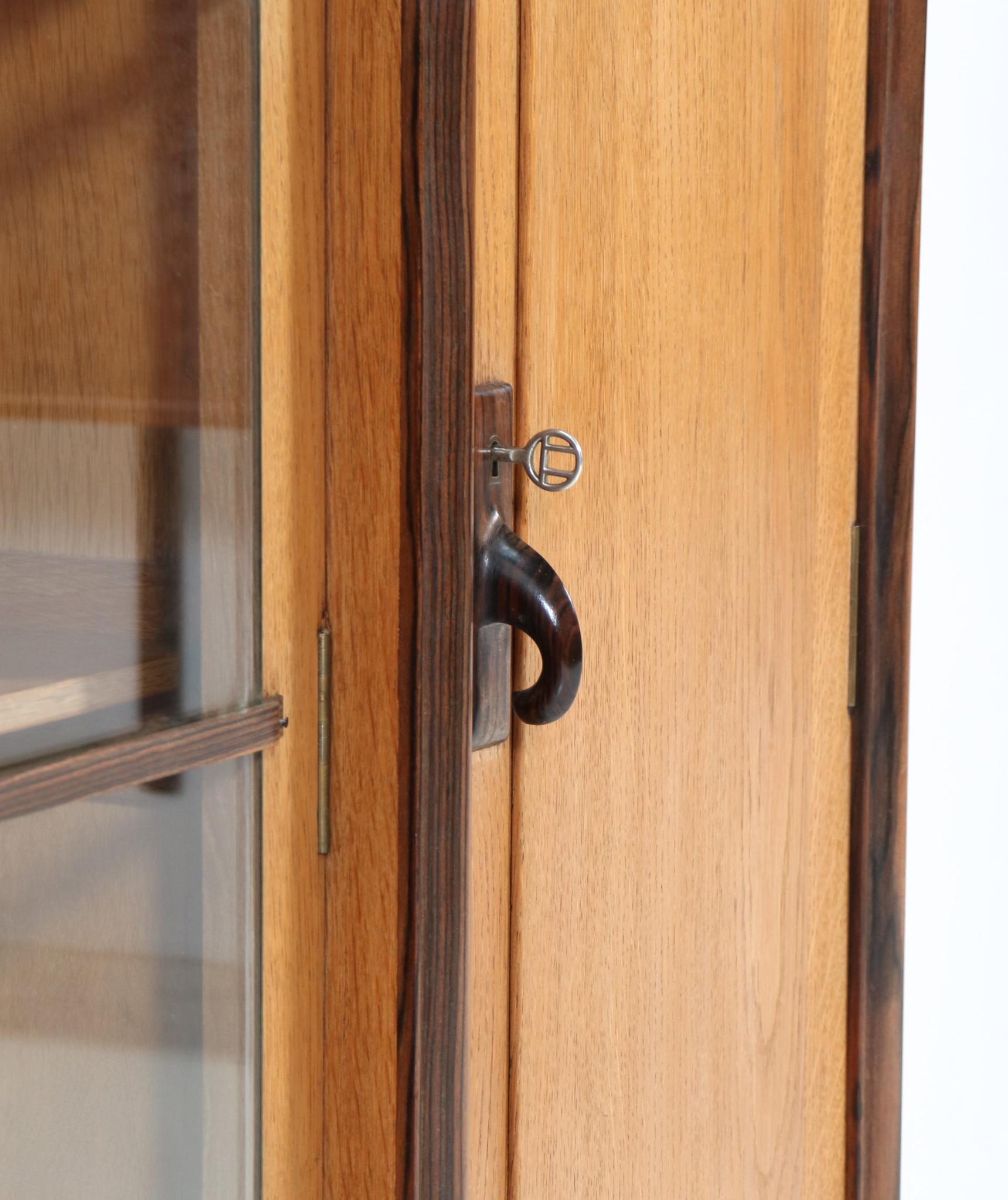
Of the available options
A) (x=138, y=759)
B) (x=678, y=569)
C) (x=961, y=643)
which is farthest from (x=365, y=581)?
(x=961, y=643)

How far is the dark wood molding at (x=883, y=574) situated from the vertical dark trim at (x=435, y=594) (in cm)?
53

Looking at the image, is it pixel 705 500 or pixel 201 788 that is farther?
pixel 705 500

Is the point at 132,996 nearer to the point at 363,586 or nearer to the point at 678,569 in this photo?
the point at 363,586

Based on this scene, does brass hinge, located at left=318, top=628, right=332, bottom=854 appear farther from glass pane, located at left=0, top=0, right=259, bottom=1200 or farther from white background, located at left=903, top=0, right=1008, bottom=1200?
white background, located at left=903, top=0, right=1008, bottom=1200

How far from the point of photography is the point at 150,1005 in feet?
1.37

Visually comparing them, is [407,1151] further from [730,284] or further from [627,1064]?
[730,284]

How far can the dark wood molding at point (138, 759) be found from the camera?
357 mm

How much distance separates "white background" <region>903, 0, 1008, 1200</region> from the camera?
39.4 inches

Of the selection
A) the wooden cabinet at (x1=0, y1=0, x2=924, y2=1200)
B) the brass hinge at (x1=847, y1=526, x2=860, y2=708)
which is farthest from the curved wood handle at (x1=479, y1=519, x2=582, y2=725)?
the brass hinge at (x1=847, y1=526, x2=860, y2=708)

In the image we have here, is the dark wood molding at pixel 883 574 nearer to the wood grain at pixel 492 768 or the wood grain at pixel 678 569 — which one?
the wood grain at pixel 678 569

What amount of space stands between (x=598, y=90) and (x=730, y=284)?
0.16 m

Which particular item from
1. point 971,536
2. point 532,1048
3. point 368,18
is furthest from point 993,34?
point 532,1048

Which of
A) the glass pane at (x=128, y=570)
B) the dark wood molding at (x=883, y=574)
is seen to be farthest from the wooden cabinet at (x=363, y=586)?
the dark wood molding at (x=883, y=574)

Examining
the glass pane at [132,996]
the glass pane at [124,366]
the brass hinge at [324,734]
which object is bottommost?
the glass pane at [132,996]
